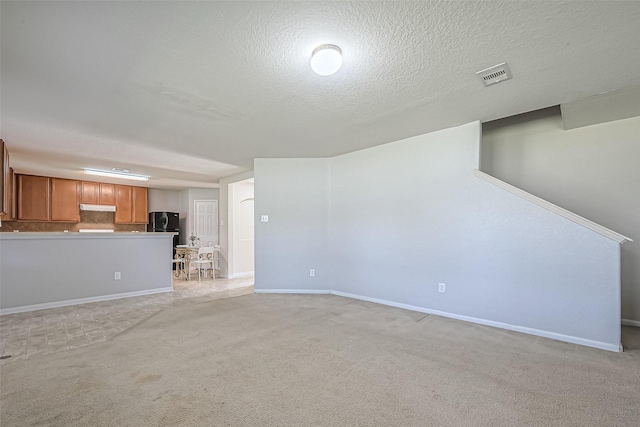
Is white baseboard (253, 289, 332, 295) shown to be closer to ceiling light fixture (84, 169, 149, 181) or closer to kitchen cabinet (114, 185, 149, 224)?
ceiling light fixture (84, 169, 149, 181)

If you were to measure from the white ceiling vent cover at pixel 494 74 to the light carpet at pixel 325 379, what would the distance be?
2306 mm

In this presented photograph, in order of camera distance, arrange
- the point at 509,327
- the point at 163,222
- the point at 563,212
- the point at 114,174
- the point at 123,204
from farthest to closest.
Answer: the point at 163,222 → the point at 123,204 → the point at 114,174 → the point at 509,327 → the point at 563,212

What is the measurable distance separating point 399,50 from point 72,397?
124 inches

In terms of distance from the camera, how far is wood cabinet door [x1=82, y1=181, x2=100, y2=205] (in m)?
7.19

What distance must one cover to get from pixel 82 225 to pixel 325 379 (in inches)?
319

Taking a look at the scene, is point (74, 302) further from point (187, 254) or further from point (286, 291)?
point (286, 291)

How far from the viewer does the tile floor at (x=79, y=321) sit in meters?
2.77

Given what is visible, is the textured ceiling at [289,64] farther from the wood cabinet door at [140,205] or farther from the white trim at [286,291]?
the wood cabinet door at [140,205]

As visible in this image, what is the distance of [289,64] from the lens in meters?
2.21

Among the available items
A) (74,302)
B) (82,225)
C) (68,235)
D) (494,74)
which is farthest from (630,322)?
(82,225)

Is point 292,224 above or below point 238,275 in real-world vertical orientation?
above

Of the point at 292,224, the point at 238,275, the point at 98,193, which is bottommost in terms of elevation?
the point at 238,275

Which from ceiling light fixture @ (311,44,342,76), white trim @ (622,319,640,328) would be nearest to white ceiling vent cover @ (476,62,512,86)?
ceiling light fixture @ (311,44,342,76)

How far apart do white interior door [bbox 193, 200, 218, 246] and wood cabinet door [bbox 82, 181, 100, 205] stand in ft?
7.40
